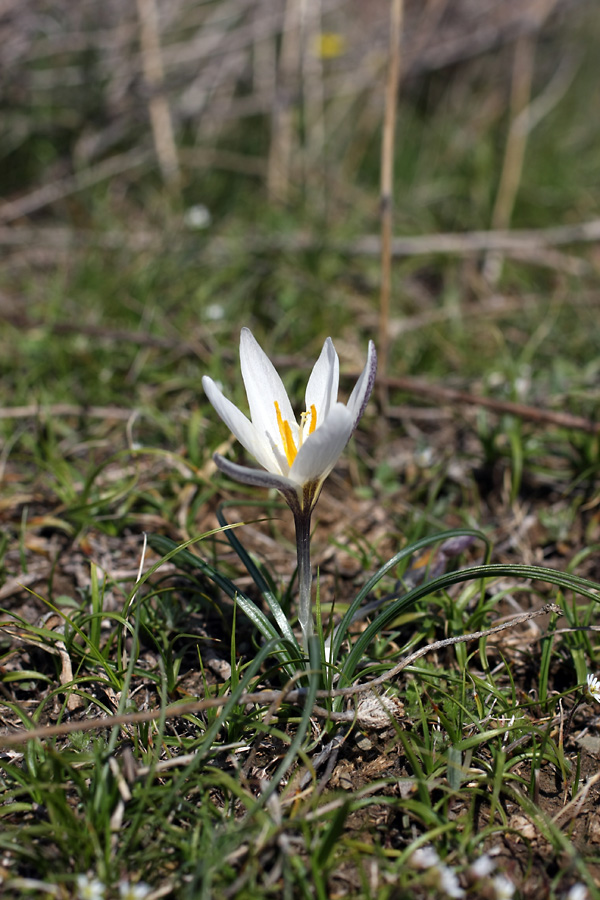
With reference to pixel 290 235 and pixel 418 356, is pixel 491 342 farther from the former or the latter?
pixel 290 235

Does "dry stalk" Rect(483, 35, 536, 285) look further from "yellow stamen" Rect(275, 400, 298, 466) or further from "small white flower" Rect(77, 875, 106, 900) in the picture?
"small white flower" Rect(77, 875, 106, 900)

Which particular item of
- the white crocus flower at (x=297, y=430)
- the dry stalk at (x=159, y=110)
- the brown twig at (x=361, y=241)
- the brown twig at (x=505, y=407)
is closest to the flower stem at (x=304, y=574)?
the white crocus flower at (x=297, y=430)

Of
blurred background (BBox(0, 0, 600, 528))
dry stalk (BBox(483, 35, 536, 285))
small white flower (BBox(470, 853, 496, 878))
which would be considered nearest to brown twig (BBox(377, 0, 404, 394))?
blurred background (BBox(0, 0, 600, 528))

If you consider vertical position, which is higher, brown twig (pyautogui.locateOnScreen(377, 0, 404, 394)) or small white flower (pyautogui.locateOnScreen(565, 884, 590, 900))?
brown twig (pyautogui.locateOnScreen(377, 0, 404, 394))

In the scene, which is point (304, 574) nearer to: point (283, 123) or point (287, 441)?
point (287, 441)

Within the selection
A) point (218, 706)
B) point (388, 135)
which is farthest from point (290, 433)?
point (388, 135)

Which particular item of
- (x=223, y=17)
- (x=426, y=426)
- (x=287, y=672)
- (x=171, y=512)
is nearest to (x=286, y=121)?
(x=223, y=17)
